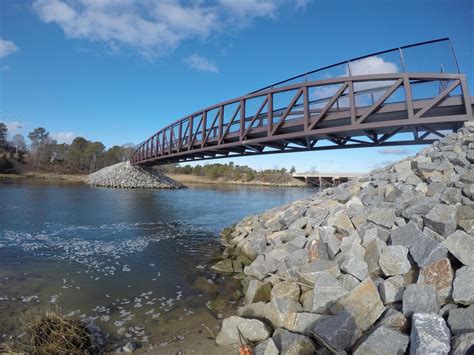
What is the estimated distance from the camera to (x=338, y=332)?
4.20 m

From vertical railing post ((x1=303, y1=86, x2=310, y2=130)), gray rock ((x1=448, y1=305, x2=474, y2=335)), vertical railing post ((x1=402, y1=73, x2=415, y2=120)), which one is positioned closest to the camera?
gray rock ((x1=448, y1=305, x2=474, y2=335))

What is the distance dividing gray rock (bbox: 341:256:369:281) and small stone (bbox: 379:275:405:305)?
62cm

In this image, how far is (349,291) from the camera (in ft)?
18.2

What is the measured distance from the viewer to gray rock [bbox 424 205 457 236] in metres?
5.83

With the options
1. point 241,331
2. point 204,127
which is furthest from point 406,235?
point 204,127

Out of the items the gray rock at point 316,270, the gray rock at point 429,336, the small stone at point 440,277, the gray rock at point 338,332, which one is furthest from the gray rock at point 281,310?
the small stone at point 440,277

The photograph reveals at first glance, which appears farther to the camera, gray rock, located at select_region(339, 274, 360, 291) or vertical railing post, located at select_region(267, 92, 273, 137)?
vertical railing post, located at select_region(267, 92, 273, 137)

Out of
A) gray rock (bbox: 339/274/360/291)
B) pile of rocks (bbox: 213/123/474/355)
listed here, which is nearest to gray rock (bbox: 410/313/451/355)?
pile of rocks (bbox: 213/123/474/355)

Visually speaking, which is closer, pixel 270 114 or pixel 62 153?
pixel 270 114

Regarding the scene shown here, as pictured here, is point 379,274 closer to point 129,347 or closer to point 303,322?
point 303,322

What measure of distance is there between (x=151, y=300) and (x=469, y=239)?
6.98 m

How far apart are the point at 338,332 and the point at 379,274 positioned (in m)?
2.23

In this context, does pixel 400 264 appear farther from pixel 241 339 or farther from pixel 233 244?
pixel 233 244

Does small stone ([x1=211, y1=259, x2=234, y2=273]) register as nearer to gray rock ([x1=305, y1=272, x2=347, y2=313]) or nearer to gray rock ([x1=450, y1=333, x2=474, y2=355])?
gray rock ([x1=305, y1=272, x2=347, y2=313])
